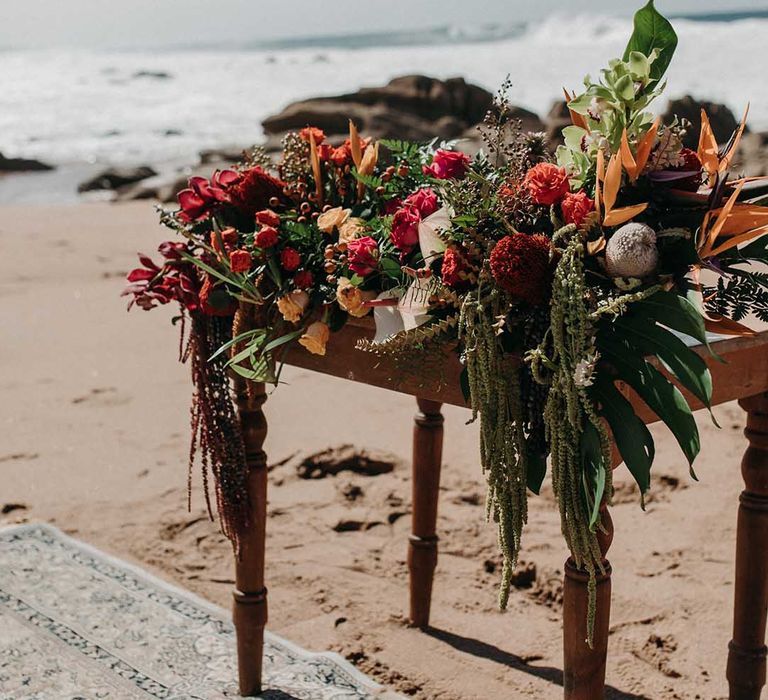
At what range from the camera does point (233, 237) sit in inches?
81.8

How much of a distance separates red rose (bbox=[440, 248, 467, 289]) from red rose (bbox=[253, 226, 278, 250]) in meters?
0.41

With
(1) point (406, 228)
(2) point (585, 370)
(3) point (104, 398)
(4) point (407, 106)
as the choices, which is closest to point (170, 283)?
(1) point (406, 228)

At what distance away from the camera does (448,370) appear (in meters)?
1.87

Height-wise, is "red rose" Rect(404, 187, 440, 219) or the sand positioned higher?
"red rose" Rect(404, 187, 440, 219)

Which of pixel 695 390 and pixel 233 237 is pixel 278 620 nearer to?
pixel 233 237

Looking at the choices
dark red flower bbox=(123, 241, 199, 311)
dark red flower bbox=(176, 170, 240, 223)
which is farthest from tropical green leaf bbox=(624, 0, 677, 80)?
dark red flower bbox=(123, 241, 199, 311)

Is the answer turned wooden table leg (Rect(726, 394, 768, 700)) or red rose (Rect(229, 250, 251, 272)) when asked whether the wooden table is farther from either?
red rose (Rect(229, 250, 251, 272))

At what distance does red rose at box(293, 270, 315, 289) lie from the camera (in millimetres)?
1988

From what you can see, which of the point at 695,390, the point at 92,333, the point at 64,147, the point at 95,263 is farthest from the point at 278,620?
the point at 64,147

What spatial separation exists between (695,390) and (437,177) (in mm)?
607

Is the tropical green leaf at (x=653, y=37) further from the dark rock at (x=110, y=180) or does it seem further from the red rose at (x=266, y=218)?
the dark rock at (x=110, y=180)

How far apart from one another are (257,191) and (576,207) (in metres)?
0.74

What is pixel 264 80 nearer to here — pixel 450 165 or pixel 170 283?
pixel 170 283

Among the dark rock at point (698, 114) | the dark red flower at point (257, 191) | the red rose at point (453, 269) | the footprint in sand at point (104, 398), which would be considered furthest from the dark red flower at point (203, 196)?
the dark rock at point (698, 114)
